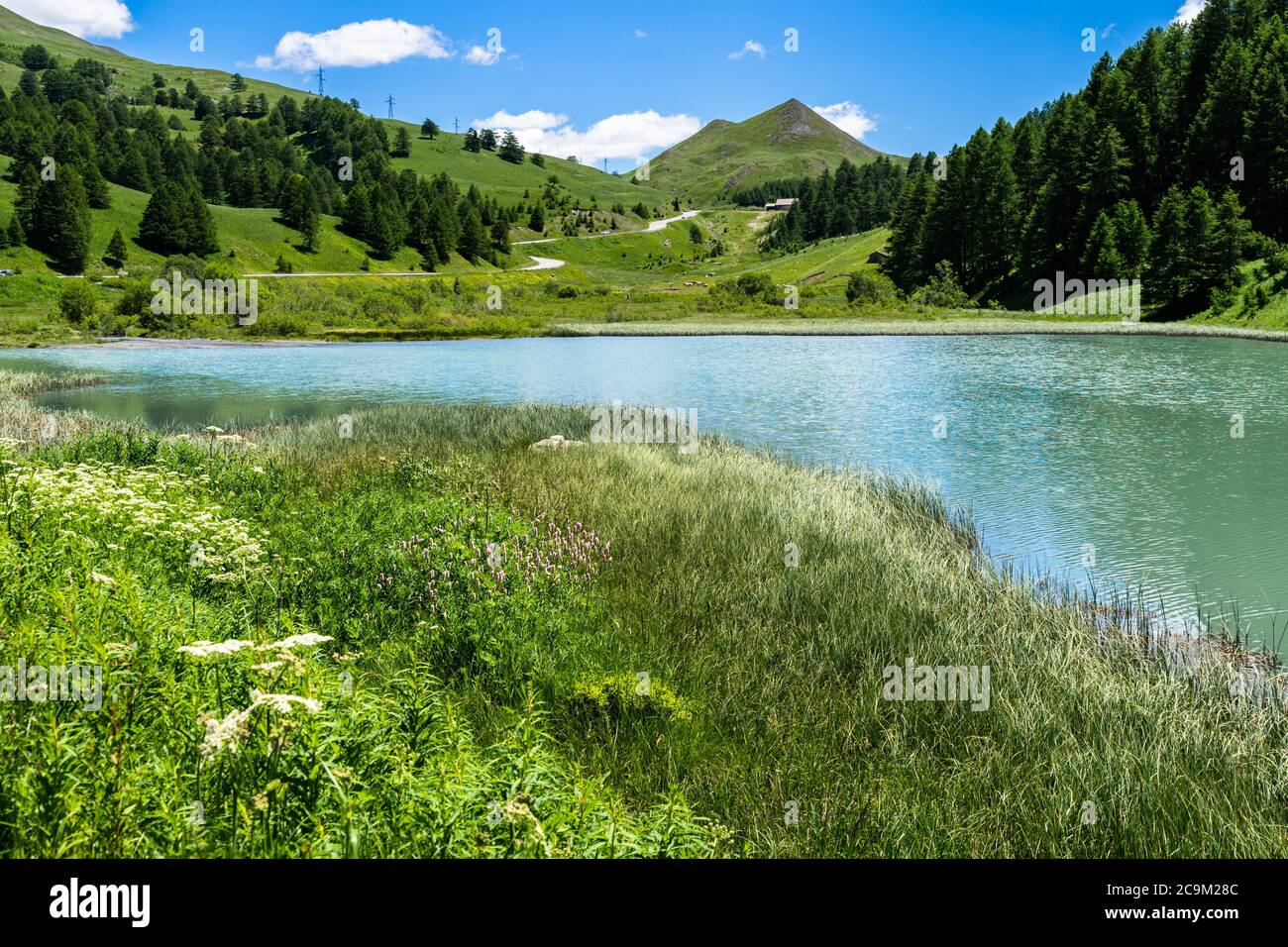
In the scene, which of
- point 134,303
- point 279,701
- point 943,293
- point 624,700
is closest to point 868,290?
point 943,293

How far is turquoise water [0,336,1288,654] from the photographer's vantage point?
13.6 metres

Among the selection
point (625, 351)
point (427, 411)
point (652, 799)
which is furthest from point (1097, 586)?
point (625, 351)

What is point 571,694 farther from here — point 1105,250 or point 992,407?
point 1105,250

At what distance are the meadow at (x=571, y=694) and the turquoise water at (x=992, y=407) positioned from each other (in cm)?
358

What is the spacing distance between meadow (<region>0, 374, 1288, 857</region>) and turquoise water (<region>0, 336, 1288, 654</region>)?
11.7 feet

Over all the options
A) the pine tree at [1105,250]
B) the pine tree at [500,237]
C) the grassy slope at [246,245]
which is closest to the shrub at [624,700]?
the pine tree at [1105,250]

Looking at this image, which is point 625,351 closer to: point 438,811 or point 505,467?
point 505,467

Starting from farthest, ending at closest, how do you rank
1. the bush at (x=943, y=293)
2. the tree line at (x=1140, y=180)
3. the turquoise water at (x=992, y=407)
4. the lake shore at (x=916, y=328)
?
the bush at (x=943, y=293) < the tree line at (x=1140, y=180) < the lake shore at (x=916, y=328) < the turquoise water at (x=992, y=407)

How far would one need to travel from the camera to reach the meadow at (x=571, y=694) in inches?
134

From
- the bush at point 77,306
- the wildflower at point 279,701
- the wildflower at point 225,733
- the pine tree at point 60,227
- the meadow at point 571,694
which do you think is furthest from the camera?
the pine tree at point 60,227

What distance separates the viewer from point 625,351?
60500 millimetres

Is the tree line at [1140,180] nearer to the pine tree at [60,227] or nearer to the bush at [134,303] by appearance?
the bush at [134,303]

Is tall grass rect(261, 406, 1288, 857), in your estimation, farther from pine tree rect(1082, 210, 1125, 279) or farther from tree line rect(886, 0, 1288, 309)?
pine tree rect(1082, 210, 1125, 279)
